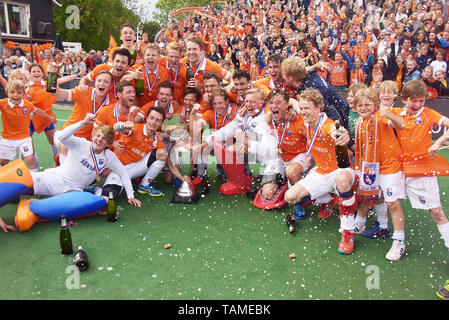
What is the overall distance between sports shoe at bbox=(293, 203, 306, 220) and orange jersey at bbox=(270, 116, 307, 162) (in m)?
0.71

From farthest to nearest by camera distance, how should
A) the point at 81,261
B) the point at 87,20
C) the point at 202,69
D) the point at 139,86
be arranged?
the point at 87,20
the point at 202,69
the point at 139,86
the point at 81,261

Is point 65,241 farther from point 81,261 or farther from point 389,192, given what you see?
point 389,192

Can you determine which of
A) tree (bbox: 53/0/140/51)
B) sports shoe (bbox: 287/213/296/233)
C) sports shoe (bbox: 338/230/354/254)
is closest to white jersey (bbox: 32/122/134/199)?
sports shoe (bbox: 287/213/296/233)

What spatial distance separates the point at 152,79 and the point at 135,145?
47.4 inches

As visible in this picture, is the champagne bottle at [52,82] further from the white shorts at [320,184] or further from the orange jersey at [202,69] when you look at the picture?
the white shorts at [320,184]

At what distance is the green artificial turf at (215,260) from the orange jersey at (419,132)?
1064 mm

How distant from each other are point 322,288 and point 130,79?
380cm

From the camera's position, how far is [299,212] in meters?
4.46

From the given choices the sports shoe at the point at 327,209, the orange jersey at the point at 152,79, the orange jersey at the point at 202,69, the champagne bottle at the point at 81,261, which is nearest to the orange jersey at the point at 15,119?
the orange jersey at the point at 152,79

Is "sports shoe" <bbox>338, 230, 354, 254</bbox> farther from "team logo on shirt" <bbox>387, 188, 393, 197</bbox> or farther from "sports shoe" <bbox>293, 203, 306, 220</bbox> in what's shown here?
"sports shoe" <bbox>293, 203, 306, 220</bbox>

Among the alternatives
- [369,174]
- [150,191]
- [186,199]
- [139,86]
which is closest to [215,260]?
[186,199]

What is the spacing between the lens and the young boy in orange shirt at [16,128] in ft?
17.5

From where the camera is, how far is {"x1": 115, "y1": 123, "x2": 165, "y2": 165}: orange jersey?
517cm
